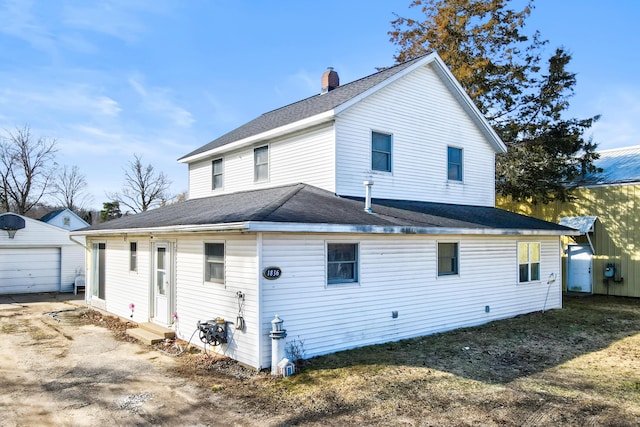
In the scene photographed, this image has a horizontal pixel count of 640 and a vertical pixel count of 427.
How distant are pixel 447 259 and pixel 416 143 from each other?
150 inches

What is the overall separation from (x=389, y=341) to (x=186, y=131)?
28.8m

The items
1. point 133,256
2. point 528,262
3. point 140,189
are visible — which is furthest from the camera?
point 140,189

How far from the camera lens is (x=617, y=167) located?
19.1m

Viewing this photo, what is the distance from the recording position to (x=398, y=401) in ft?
20.0

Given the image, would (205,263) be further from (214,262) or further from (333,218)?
(333,218)

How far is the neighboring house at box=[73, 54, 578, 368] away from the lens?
8031mm

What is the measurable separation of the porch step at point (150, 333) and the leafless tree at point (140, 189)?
3813 centimetres

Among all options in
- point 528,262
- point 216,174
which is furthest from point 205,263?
point 528,262

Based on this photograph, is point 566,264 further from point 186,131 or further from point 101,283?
point 186,131

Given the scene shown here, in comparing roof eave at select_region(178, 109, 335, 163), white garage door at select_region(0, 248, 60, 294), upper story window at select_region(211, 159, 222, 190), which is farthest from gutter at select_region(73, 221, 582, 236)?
white garage door at select_region(0, 248, 60, 294)

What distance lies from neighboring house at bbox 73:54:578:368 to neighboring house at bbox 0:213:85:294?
5744mm

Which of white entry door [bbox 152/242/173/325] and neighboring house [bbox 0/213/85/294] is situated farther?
neighboring house [bbox 0/213/85/294]

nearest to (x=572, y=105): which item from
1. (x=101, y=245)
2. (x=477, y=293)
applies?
(x=477, y=293)

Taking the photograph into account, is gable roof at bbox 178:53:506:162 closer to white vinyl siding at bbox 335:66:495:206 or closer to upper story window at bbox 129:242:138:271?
white vinyl siding at bbox 335:66:495:206
